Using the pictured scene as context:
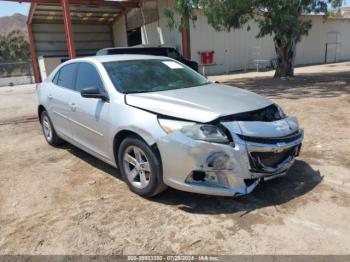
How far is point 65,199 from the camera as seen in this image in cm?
401

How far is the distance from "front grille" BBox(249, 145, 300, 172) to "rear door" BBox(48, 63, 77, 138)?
2.81 metres

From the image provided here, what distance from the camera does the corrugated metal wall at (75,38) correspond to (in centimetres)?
2736

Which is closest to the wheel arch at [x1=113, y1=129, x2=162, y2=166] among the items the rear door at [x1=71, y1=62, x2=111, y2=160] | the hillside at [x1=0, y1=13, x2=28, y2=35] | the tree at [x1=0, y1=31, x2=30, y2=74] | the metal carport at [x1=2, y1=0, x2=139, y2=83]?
the rear door at [x1=71, y1=62, x2=111, y2=160]

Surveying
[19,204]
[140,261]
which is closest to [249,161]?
[140,261]

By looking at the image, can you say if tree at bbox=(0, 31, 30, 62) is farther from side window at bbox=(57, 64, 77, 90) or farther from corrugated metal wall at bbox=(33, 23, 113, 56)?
side window at bbox=(57, 64, 77, 90)

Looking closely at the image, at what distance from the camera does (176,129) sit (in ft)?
11.3

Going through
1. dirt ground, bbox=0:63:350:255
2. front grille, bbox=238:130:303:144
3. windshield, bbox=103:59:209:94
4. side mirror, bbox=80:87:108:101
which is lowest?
dirt ground, bbox=0:63:350:255

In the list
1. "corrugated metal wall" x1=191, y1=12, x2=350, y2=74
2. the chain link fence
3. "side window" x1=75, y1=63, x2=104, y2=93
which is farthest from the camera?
the chain link fence

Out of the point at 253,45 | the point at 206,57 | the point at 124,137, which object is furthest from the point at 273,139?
the point at 253,45

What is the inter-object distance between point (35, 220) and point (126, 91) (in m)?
1.74

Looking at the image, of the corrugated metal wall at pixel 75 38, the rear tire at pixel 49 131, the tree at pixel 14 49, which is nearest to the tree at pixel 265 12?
the rear tire at pixel 49 131

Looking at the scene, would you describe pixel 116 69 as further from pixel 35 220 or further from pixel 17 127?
pixel 17 127

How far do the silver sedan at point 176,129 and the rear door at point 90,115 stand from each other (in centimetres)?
1

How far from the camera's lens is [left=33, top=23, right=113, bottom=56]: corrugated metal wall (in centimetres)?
2736
